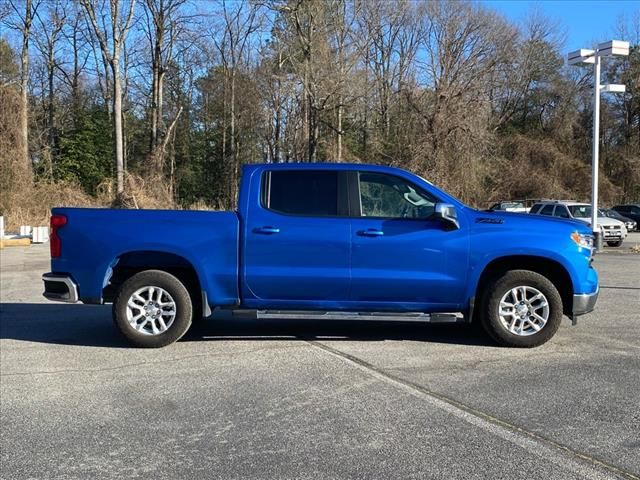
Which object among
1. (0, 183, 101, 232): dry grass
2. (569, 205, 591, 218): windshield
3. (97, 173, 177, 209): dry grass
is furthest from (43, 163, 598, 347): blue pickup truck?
(97, 173, 177, 209): dry grass

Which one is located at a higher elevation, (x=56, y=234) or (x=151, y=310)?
(x=56, y=234)

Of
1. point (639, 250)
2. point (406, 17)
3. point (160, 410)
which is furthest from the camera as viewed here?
point (406, 17)

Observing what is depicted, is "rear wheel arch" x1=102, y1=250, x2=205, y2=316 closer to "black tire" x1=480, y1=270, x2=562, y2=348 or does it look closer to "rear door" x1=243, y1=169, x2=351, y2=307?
"rear door" x1=243, y1=169, x2=351, y2=307

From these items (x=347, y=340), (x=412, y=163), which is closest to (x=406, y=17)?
(x=412, y=163)

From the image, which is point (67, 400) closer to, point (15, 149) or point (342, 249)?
point (342, 249)

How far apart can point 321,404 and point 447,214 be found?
101 inches

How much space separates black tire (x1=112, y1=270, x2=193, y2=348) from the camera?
6895mm

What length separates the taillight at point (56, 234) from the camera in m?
6.88

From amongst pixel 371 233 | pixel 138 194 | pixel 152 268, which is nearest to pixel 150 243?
pixel 152 268

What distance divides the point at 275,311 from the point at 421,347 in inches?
66.5

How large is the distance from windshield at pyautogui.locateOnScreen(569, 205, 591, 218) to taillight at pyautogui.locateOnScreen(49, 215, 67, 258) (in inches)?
809

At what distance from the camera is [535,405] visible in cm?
502

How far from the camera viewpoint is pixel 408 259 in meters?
6.72

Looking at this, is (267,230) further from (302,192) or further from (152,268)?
(152,268)
